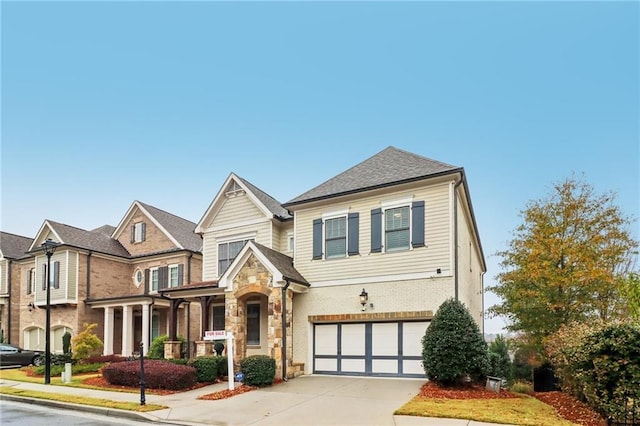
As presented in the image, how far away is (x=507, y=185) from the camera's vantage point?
24.5 meters

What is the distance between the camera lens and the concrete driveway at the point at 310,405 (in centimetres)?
1025

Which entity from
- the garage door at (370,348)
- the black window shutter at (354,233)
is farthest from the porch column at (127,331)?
the black window shutter at (354,233)

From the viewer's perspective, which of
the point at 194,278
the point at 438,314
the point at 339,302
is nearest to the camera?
the point at 438,314

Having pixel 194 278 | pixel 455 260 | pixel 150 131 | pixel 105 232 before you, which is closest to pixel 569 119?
pixel 455 260

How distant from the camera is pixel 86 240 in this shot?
28984mm

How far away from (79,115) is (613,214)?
22.3 meters

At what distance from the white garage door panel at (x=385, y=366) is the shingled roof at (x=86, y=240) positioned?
19594 millimetres

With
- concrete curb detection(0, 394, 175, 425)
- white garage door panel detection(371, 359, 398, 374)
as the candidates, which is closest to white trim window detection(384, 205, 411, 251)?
white garage door panel detection(371, 359, 398, 374)

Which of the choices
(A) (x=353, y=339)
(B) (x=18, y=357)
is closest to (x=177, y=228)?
(B) (x=18, y=357)

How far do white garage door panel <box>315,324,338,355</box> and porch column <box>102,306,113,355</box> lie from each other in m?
15.2

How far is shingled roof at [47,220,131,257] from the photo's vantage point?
28.1 meters

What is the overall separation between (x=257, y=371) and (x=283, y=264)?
4.16m

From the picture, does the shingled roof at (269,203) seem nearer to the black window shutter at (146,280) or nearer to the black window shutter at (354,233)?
the black window shutter at (354,233)

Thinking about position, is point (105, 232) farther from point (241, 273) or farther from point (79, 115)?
point (241, 273)
